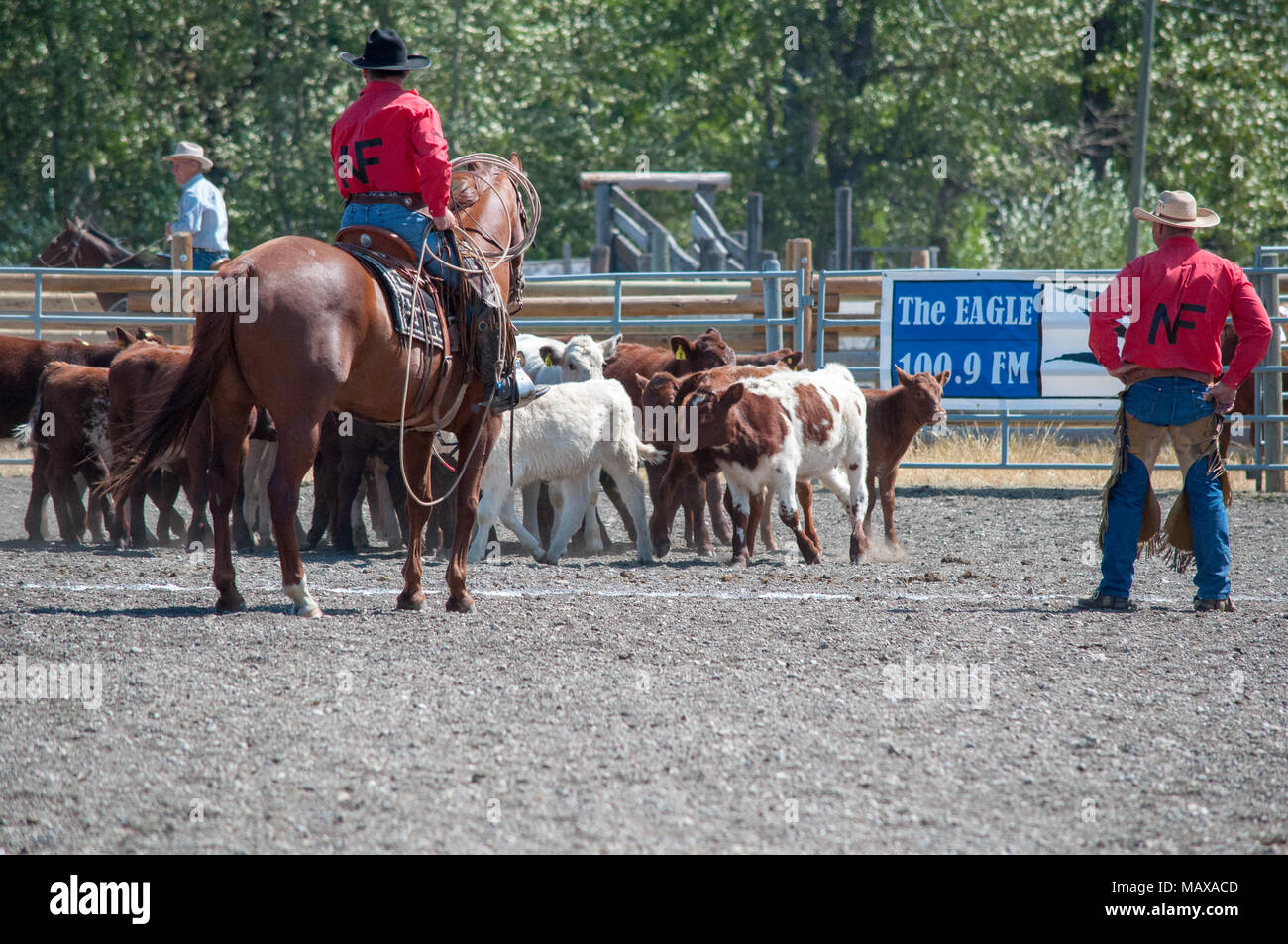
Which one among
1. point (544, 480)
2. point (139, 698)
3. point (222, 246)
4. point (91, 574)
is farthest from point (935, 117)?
point (139, 698)

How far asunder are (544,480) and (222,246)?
21.5 ft

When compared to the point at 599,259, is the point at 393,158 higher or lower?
lower

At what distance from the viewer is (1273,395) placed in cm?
1495

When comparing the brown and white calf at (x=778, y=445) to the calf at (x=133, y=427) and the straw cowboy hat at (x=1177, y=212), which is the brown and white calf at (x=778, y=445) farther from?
the calf at (x=133, y=427)

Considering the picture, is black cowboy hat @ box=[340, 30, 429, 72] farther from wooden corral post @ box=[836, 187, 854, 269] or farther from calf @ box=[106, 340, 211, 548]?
wooden corral post @ box=[836, 187, 854, 269]

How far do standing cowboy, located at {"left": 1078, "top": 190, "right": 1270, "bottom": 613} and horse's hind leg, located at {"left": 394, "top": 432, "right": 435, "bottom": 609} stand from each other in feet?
11.8

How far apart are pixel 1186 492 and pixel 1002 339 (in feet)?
23.8

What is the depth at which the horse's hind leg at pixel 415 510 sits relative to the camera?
7480mm

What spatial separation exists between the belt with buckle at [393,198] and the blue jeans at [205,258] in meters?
7.97

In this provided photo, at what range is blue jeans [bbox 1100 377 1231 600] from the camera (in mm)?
7598

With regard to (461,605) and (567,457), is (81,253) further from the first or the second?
(461,605)

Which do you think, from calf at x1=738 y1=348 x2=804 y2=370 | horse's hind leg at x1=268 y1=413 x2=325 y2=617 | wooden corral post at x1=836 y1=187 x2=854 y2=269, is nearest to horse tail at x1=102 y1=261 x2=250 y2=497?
horse's hind leg at x1=268 y1=413 x2=325 y2=617

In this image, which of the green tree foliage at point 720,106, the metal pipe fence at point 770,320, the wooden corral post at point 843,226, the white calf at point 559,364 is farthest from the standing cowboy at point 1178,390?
the green tree foliage at point 720,106

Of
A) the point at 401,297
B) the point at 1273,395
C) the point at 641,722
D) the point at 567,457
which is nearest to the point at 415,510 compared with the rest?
the point at 401,297
